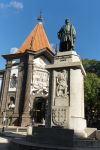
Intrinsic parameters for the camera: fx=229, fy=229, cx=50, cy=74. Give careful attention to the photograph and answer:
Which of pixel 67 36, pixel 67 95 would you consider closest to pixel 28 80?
pixel 67 36

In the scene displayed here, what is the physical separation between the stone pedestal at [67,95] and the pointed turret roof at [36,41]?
30.0 meters

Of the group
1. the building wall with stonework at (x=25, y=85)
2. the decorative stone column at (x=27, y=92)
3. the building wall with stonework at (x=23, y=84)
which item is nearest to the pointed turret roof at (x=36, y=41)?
the building wall with stonework at (x=25, y=85)

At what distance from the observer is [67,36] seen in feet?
46.0

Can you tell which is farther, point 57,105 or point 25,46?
point 25,46

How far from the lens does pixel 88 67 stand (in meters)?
46.6

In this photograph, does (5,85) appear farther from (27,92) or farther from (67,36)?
(67,36)

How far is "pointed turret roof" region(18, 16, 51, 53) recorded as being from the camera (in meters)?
44.7

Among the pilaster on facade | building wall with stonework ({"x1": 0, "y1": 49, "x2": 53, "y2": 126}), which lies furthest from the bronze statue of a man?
the pilaster on facade

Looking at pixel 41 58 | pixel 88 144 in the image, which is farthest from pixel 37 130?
pixel 41 58

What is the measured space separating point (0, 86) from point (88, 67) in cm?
1795

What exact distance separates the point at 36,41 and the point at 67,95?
3519cm

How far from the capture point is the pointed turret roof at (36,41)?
4472 cm

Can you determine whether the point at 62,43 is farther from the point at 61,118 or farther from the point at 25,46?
the point at 25,46

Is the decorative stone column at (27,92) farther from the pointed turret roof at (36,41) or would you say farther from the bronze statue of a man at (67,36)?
the bronze statue of a man at (67,36)
